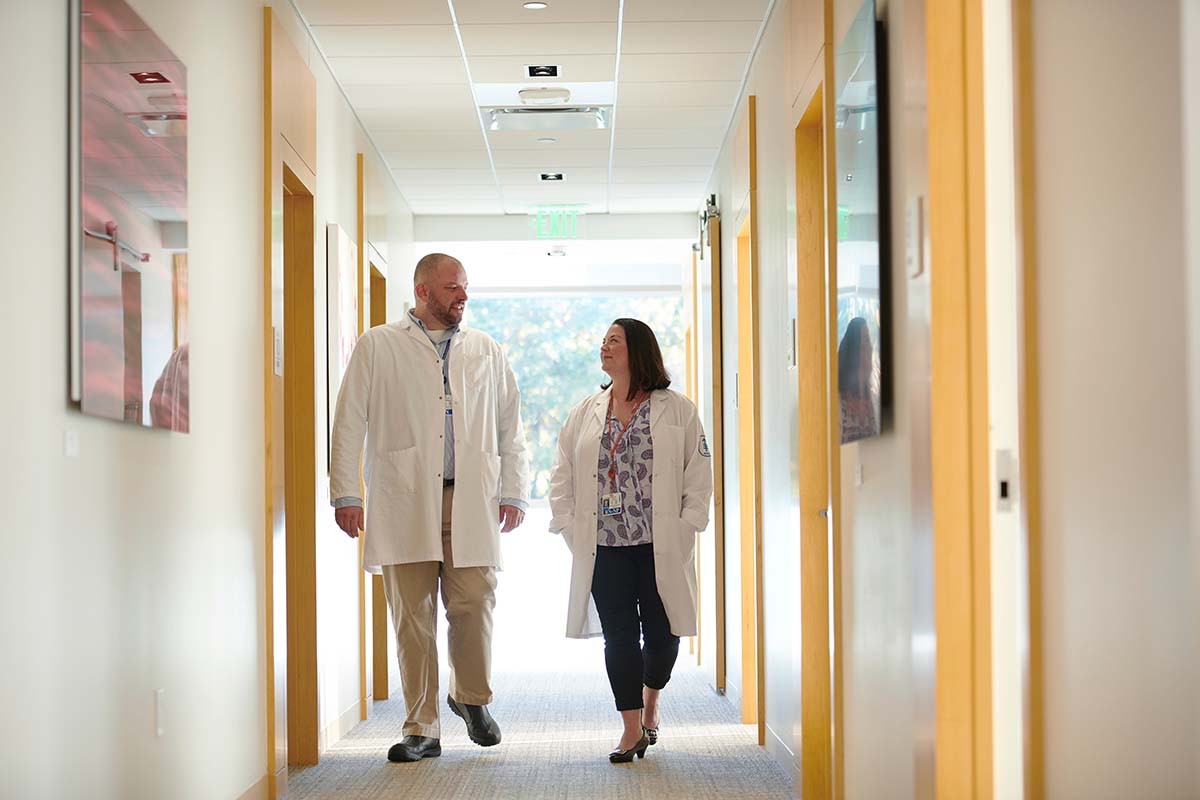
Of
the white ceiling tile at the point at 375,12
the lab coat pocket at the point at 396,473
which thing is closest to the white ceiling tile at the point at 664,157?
the white ceiling tile at the point at 375,12

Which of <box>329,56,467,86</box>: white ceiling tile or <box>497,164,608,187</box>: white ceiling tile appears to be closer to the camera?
<box>329,56,467,86</box>: white ceiling tile

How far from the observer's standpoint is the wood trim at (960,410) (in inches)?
93.5

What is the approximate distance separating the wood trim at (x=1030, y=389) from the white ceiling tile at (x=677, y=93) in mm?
3703

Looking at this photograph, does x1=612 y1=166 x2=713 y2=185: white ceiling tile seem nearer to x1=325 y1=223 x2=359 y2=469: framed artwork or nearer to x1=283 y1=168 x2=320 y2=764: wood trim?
x1=325 y1=223 x2=359 y2=469: framed artwork

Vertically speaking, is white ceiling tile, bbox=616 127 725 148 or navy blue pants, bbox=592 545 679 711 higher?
white ceiling tile, bbox=616 127 725 148

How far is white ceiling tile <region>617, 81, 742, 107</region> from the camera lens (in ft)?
19.6

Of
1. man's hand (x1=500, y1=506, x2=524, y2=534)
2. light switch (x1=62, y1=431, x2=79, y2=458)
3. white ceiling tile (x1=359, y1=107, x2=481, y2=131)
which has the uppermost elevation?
white ceiling tile (x1=359, y1=107, x2=481, y2=131)

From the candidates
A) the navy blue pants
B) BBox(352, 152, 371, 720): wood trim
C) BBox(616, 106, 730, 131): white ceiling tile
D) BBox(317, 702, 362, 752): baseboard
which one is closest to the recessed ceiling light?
the navy blue pants

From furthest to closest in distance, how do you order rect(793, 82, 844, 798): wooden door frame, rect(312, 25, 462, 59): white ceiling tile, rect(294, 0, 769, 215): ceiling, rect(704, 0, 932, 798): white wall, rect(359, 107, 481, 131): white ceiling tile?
rect(359, 107, 481, 131): white ceiling tile, rect(312, 25, 462, 59): white ceiling tile, rect(294, 0, 769, 215): ceiling, rect(793, 82, 844, 798): wooden door frame, rect(704, 0, 932, 798): white wall

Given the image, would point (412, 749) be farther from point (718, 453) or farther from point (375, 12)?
point (375, 12)

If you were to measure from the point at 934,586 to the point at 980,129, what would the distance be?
32.0 inches

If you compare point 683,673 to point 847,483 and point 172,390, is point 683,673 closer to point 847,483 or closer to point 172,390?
point 847,483

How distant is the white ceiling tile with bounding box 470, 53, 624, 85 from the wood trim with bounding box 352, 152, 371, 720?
2.81ft

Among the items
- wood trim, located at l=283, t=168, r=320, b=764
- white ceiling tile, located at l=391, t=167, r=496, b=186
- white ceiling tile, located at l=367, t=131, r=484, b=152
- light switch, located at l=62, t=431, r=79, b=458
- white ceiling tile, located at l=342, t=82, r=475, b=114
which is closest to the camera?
light switch, located at l=62, t=431, r=79, b=458
